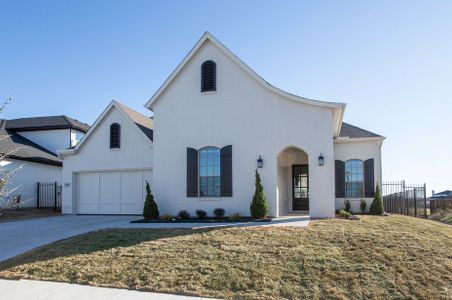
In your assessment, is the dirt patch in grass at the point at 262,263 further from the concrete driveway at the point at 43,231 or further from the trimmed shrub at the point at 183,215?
the trimmed shrub at the point at 183,215

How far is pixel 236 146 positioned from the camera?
14383 millimetres

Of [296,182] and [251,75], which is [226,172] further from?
[296,182]

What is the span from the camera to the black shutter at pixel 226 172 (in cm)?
1432

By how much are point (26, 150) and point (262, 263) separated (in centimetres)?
2107

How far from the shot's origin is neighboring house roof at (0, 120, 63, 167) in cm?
2191

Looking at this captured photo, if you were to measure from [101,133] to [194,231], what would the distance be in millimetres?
10153

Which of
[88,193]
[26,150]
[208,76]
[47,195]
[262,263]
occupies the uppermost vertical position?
[208,76]

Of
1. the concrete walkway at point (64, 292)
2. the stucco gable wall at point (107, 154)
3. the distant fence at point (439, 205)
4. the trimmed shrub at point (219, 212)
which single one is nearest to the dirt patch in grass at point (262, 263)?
the concrete walkway at point (64, 292)

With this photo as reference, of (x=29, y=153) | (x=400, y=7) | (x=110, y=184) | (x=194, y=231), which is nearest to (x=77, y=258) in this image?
(x=194, y=231)

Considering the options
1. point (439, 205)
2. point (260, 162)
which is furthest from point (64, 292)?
point (439, 205)

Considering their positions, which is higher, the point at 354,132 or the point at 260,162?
the point at 354,132

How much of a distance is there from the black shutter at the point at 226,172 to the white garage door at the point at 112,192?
5.08 metres

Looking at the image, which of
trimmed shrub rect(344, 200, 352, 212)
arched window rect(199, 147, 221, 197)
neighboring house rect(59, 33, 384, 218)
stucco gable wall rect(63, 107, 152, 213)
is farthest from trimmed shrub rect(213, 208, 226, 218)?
trimmed shrub rect(344, 200, 352, 212)

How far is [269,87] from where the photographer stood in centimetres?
1412
